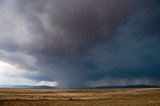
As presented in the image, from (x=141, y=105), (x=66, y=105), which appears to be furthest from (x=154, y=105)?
(x=66, y=105)

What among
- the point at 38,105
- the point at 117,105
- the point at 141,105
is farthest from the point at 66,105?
the point at 141,105

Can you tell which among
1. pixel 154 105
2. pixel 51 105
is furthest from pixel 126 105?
pixel 51 105

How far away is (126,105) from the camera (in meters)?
47.3

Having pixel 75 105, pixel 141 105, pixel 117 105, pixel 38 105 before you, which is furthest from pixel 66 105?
pixel 141 105

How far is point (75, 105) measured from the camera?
163ft

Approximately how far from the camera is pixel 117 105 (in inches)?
1886

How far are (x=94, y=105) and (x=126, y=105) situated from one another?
253 inches

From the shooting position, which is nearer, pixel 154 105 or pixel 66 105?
pixel 154 105

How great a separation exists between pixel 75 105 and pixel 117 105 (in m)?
8.69

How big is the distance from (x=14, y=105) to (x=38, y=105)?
192 inches

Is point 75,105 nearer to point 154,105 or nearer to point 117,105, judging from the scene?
point 117,105

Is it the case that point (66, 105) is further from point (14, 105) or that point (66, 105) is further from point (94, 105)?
point (14, 105)

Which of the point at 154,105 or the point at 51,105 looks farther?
the point at 51,105

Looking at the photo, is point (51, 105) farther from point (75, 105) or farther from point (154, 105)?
point (154, 105)
